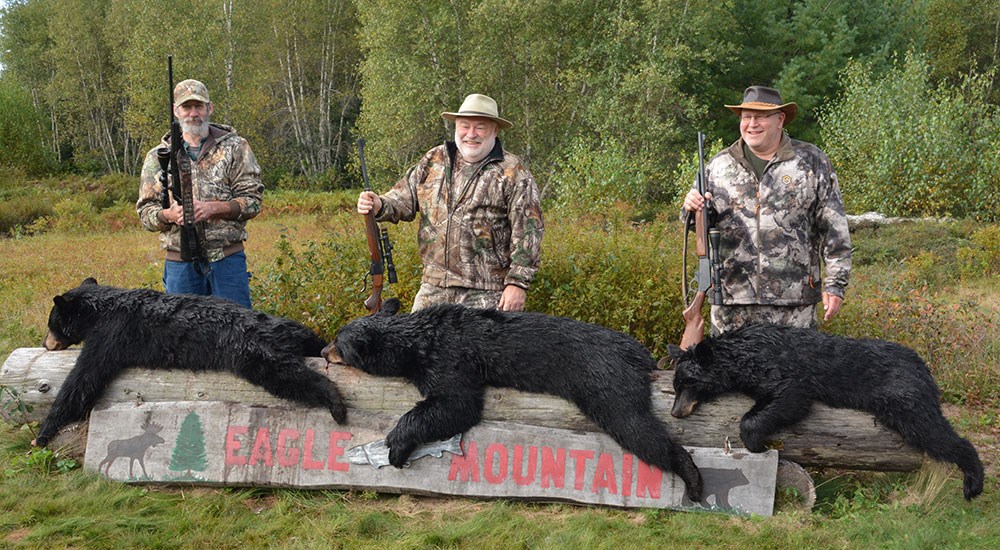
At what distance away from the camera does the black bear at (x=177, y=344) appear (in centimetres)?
514

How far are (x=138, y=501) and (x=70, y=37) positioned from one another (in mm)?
39792

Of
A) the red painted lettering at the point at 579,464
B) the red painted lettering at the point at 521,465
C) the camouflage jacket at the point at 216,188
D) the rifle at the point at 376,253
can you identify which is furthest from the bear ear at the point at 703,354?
the camouflage jacket at the point at 216,188

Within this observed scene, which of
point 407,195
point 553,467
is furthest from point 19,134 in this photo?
point 553,467

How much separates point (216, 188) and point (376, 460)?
2.81 m

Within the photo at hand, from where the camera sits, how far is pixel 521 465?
15.9 ft

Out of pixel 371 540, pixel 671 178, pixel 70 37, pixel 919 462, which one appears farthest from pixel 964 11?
pixel 70 37

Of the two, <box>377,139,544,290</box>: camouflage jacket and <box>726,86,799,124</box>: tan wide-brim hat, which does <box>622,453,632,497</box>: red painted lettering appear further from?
<box>726,86,799,124</box>: tan wide-brim hat

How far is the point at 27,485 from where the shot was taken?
498 cm

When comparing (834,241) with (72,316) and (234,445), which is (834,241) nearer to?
(234,445)

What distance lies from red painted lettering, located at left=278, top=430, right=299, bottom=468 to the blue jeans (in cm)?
158

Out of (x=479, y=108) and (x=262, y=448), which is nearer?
(x=262, y=448)

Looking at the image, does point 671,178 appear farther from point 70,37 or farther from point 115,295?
point 70,37

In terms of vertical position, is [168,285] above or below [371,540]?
above

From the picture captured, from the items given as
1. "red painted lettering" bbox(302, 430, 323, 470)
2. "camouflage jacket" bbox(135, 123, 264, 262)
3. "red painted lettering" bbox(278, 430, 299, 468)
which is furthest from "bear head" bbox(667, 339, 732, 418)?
"camouflage jacket" bbox(135, 123, 264, 262)
